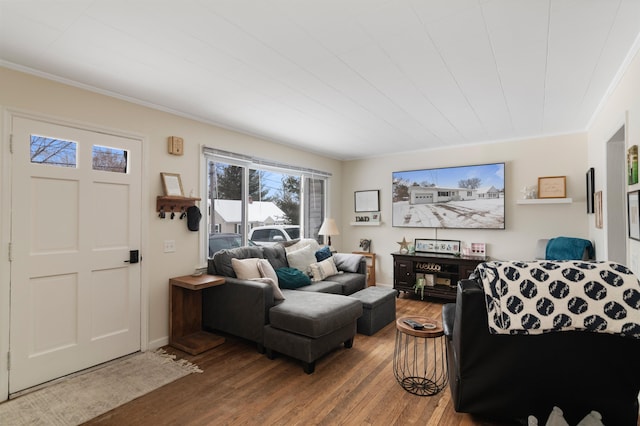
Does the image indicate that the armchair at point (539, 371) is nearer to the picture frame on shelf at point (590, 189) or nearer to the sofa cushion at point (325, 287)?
the sofa cushion at point (325, 287)

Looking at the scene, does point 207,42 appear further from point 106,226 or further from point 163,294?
point 163,294

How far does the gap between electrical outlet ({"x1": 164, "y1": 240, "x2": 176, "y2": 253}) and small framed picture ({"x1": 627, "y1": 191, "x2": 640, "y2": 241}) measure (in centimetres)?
386

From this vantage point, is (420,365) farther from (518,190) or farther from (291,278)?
(518,190)

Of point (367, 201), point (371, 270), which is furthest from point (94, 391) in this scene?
point (367, 201)

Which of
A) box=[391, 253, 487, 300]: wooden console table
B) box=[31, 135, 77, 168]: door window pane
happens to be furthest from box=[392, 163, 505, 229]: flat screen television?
box=[31, 135, 77, 168]: door window pane

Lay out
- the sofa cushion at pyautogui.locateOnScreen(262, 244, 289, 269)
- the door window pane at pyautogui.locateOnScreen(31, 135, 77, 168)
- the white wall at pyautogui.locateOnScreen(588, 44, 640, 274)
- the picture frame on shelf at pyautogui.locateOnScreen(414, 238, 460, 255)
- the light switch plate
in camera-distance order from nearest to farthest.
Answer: the white wall at pyautogui.locateOnScreen(588, 44, 640, 274)
the door window pane at pyautogui.locateOnScreen(31, 135, 77, 168)
the light switch plate
the sofa cushion at pyautogui.locateOnScreen(262, 244, 289, 269)
the picture frame on shelf at pyautogui.locateOnScreen(414, 238, 460, 255)

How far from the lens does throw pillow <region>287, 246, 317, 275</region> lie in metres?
4.34

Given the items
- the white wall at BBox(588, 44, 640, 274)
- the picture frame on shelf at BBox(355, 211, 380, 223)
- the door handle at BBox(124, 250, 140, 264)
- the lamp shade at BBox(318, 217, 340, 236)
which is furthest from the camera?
the picture frame on shelf at BBox(355, 211, 380, 223)

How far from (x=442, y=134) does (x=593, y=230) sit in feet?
7.03

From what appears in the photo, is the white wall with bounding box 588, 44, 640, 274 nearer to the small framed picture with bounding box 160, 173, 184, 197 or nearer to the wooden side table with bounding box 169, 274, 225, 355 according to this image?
the wooden side table with bounding box 169, 274, 225, 355

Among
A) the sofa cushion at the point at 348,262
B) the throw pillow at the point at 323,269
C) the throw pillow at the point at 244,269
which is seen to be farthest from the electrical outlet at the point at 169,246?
the sofa cushion at the point at 348,262

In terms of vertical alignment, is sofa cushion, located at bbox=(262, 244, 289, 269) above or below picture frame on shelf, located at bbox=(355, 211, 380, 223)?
below

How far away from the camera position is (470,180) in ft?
16.3

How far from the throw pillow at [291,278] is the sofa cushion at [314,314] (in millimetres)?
577
